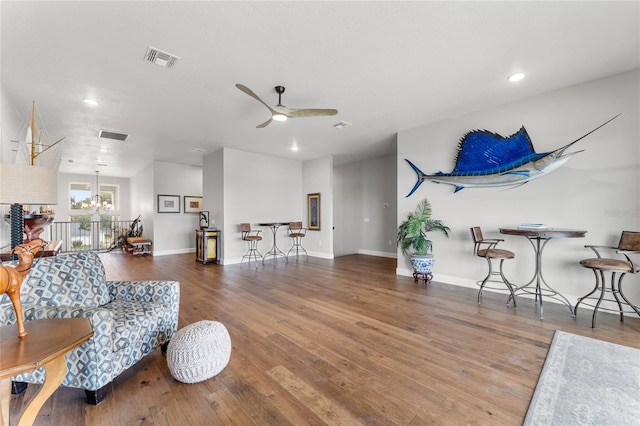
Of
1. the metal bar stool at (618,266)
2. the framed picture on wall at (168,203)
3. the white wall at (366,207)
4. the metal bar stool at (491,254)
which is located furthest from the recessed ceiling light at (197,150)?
the metal bar stool at (618,266)

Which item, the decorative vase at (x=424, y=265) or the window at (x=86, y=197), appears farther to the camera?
the window at (x=86, y=197)

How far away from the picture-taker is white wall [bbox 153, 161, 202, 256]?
8.18 m

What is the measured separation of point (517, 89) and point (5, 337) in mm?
5129

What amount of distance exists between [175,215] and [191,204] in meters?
0.62

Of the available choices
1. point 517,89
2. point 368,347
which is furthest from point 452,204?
point 368,347

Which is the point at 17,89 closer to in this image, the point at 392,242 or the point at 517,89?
the point at 517,89

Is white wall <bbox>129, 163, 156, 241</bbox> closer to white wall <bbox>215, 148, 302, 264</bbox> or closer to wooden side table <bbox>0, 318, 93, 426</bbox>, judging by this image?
white wall <bbox>215, 148, 302, 264</bbox>

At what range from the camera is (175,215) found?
8609mm

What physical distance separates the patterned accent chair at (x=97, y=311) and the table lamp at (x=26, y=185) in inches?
20.2

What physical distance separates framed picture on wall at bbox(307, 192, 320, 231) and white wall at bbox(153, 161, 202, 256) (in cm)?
403

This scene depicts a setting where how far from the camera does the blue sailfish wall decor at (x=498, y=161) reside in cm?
361

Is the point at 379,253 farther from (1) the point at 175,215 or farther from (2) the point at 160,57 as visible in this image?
(2) the point at 160,57

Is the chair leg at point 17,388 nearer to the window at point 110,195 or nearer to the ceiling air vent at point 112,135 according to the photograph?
the ceiling air vent at point 112,135

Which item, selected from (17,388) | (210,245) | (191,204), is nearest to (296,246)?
(210,245)
